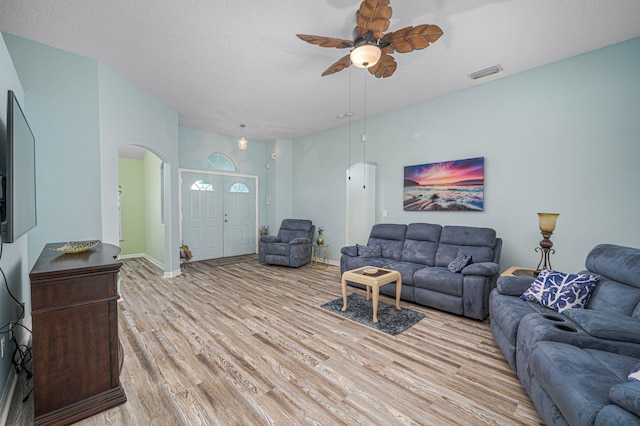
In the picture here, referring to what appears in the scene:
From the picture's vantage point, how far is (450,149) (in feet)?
13.8

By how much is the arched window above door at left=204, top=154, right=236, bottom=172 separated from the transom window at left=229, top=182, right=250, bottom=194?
387mm

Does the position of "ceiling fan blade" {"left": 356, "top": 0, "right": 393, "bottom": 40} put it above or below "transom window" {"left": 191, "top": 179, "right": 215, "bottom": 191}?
above

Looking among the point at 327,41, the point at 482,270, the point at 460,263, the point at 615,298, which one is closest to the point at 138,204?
the point at 327,41

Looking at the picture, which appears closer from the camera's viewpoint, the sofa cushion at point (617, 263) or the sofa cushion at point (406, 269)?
the sofa cushion at point (617, 263)

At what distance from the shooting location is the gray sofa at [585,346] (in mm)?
1170

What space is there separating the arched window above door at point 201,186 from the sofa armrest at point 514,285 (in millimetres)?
6075

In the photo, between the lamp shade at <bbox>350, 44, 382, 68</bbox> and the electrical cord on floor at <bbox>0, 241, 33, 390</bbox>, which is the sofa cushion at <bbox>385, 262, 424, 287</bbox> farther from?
the electrical cord on floor at <bbox>0, 241, 33, 390</bbox>

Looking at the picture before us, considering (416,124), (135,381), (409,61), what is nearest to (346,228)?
(416,124)

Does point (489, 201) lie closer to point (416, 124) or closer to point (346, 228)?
point (416, 124)

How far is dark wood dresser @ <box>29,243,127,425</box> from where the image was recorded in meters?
1.57

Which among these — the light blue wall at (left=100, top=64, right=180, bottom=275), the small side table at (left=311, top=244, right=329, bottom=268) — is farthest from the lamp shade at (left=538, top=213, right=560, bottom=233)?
the light blue wall at (left=100, top=64, right=180, bottom=275)

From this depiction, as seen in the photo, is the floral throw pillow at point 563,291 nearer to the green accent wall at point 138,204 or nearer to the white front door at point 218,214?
the white front door at point 218,214

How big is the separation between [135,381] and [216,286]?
2.37m

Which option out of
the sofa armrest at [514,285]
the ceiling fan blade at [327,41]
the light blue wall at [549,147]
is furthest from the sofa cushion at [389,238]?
the ceiling fan blade at [327,41]
